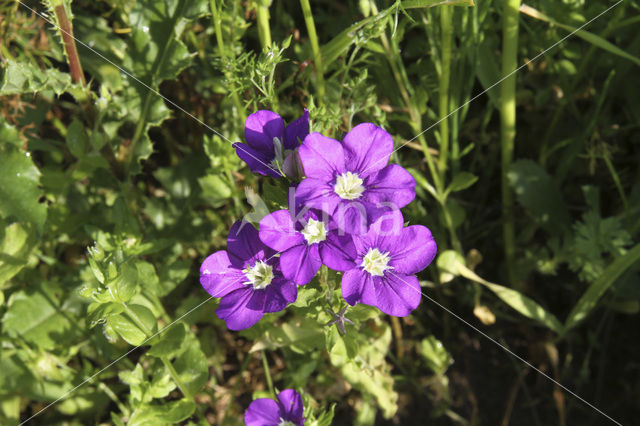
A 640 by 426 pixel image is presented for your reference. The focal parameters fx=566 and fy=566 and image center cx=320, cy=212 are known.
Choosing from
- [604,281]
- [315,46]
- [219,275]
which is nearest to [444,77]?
[315,46]

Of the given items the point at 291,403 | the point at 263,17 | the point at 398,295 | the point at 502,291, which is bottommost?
the point at 502,291

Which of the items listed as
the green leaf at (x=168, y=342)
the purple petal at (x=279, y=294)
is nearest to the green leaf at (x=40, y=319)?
the green leaf at (x=168, y=342)

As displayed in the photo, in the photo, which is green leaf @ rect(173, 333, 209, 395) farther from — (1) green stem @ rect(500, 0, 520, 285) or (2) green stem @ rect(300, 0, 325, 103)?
(1) green stem @ rect(500, 0, 520, 285)

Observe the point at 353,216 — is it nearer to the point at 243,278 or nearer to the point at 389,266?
the point at 389,266

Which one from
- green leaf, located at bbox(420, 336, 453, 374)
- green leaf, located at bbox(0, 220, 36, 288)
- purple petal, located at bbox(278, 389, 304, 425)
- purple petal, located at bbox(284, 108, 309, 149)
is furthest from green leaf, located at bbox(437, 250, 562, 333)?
green leaf, located at bbox(0, 220, 36, 288)

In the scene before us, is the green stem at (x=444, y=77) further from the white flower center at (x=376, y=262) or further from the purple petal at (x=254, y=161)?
the purple petal at (x=254, y=161)
